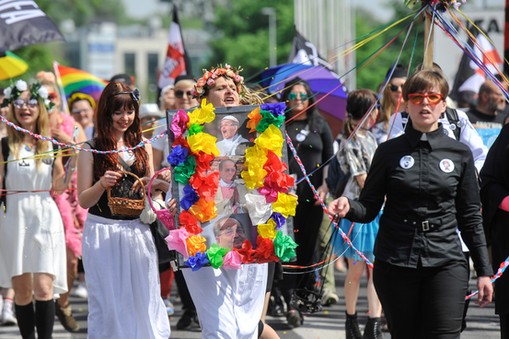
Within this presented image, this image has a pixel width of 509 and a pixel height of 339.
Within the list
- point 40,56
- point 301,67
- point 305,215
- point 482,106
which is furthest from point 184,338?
point 40,56

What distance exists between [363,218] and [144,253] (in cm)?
148

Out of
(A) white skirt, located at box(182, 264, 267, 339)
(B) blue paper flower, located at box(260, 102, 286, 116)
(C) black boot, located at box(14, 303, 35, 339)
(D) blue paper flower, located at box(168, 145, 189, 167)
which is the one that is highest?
(B) blue paper flower, located at box(260, 102, 286, 116)

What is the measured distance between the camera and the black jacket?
18.7 ft

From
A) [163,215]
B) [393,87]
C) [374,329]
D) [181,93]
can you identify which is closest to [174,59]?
[181,93]

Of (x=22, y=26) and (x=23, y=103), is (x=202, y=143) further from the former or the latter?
(x=22, y=26)

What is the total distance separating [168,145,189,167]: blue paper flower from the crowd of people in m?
0.23

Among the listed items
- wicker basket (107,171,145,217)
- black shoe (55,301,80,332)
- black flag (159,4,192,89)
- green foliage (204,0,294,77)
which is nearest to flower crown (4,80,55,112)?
black shoe (55,301,80,332)

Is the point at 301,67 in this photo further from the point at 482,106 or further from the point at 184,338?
the point at 184,338

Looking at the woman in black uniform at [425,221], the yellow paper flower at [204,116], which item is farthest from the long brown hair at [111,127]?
the woman in black uniform at [425,221]

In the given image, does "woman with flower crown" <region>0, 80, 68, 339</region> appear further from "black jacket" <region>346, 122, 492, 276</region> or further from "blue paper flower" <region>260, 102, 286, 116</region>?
"black jacket" <region>346, 122, 492, 276</region>

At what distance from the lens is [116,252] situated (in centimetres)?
659

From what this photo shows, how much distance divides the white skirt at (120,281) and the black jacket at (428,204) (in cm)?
149

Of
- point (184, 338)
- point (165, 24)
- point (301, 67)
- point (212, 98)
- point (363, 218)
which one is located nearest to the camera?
point (363, 218)

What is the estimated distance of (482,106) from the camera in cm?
1188
